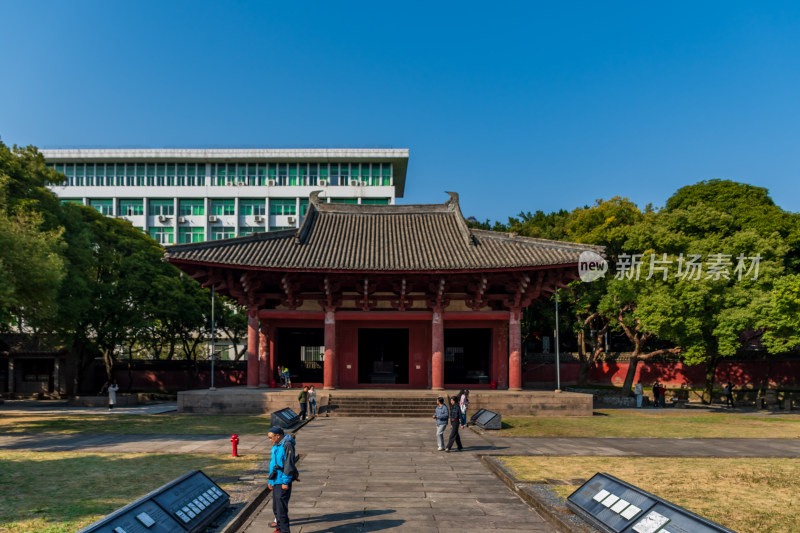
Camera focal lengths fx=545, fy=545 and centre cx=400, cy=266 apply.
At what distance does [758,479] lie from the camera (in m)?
11.6

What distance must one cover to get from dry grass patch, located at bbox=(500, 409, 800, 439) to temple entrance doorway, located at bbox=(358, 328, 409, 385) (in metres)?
7.68

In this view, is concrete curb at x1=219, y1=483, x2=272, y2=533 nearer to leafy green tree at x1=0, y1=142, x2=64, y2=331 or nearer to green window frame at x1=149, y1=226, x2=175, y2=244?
leafy green tree at x1=0, y1=142, x2=64, y2=331

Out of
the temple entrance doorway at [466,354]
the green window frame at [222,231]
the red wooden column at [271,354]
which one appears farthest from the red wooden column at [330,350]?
the green window frame at [222,231]

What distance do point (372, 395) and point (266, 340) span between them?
6.29 metres

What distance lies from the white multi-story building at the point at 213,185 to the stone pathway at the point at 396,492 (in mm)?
56083

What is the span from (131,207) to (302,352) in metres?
50.8

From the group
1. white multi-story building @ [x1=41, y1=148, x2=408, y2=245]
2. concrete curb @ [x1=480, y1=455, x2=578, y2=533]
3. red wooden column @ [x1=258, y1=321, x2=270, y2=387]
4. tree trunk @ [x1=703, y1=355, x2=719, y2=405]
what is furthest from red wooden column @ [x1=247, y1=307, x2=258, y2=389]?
white multi-story building @ [x1=41, y1=148, x2=408, y2=245]

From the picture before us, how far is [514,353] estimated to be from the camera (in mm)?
25734

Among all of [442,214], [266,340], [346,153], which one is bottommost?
[266,340]

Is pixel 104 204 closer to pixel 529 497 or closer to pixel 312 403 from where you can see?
pixel 312 403

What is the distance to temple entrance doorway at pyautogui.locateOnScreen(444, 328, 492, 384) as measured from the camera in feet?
95.1

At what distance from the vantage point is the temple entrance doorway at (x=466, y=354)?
1142 inches

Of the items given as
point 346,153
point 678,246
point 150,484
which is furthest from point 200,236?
point 150,484

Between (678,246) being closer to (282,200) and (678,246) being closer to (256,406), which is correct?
(256,406)
